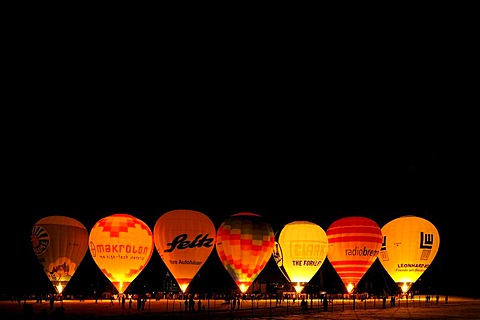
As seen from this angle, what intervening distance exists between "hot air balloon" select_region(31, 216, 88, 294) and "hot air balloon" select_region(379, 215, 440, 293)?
20337 millimetres

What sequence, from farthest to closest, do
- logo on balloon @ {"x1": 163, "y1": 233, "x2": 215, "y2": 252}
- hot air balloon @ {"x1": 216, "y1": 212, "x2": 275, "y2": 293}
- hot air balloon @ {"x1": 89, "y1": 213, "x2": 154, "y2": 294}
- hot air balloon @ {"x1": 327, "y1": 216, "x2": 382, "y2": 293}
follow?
1. hot air balloon @ {"x1": 327, "y1": 216, "x2": 382, "y2": 293}
2. hot air balloon @ {"x1": 216, "y1": 212, "x2": 275, "y2": 293}
3. logo on balloon @ {"x1": 163, "y1": 233, "x2": 215, "y2": 252}
4. hot air balloon @ {"x1": 89, "y1": 213, "x2": 154, "y2": 294}

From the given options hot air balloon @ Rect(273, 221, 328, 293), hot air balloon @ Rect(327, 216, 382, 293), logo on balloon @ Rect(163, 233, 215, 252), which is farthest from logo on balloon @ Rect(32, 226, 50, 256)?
hot air balloon @ Rect(327, 216, 382, 293)

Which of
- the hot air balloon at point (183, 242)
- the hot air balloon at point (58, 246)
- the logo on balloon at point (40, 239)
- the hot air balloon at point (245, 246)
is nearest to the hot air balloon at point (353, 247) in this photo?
the hot air balloon at point (245, 246)

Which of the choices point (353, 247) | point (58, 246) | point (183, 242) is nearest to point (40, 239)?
point (58, 246)

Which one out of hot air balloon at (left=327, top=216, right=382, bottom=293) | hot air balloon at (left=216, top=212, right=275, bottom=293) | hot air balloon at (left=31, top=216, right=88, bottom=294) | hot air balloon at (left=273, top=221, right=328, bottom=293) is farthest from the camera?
hot air balloon at (left=327, top=216, right=382, bottom=293)

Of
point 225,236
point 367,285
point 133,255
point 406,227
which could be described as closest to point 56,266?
point 133,255

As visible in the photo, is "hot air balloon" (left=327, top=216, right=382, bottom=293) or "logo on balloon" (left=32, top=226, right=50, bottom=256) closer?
"logo on balloon" (left=32, top=226, right=50, bottom=256)

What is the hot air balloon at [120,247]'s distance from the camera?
37.8 m

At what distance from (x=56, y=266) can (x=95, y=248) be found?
2.83 metres

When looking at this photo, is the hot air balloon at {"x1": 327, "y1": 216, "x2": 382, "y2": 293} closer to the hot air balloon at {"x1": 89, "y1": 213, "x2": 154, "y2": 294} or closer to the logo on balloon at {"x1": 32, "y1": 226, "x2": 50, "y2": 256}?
the hot air balloon at {"x1": 89, "y1": 213, "x2": 154, "y2": 294}

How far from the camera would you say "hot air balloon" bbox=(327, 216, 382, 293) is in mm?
42031

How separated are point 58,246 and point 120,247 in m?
4.18

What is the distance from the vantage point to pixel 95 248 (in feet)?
127

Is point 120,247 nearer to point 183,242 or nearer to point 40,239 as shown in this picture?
point 183,242
